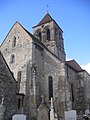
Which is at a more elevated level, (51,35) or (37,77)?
(51,35)

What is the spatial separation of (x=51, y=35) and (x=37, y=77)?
489 inches

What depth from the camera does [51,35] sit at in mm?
29688

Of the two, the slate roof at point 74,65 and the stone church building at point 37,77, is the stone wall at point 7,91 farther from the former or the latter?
the slate roof at point 74,65

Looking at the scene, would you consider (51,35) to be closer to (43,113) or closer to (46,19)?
(46,19)

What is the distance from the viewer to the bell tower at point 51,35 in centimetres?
Result: 2888

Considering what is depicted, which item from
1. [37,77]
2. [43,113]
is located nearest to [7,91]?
[43,113]

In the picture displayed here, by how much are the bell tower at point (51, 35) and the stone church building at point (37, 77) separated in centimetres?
551

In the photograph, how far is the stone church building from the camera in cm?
1750

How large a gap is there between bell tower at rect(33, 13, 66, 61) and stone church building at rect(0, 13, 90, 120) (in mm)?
5512

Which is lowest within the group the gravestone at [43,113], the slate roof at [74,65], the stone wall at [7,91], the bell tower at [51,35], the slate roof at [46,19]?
the gravestone at [43,113]

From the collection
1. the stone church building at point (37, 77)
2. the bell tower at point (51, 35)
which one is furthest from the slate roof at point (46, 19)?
the stone church building at point (37, 77)

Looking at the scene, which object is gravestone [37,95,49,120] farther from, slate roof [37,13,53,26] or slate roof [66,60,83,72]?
slate roof [37,13,53,26]

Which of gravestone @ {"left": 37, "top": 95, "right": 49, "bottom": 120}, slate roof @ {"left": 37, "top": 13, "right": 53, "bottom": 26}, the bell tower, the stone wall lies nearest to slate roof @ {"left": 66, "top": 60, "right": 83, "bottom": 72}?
the bell tower

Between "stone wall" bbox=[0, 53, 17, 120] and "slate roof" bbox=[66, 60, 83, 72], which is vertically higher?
"slate roof" bbox=[66, 60, 83, 72]
